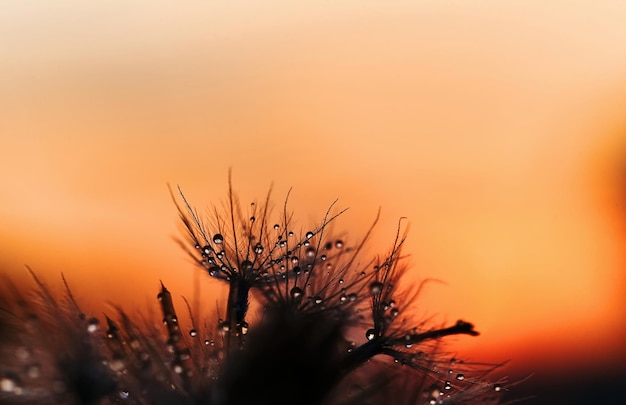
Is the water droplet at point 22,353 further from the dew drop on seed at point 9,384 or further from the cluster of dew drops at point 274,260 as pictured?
the cluster of dew drops at point 274,260

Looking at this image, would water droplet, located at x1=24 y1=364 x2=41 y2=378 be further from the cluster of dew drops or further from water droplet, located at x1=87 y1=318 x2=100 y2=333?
the cluster of dew drops

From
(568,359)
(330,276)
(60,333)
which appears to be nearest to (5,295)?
(60,333)

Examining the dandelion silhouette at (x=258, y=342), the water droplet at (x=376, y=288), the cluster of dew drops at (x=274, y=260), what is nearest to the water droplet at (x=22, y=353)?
the dandelion silhouette at (x=258, y=342)

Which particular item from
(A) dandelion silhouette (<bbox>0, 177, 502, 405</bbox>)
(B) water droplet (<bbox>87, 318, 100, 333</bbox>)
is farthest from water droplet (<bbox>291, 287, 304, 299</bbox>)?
(B) water droplet (<bbox>87, 318, 100, 333</bbox>)

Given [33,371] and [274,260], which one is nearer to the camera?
[33,371]

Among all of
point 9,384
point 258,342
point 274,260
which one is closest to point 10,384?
point 9,384

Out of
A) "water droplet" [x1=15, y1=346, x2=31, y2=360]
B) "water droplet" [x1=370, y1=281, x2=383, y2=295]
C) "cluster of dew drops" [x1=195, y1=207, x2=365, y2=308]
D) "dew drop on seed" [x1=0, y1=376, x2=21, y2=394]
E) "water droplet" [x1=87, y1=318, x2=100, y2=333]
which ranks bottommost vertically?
"dew drop on seed" [x1=0, y1=376, x2=21, y2=394]

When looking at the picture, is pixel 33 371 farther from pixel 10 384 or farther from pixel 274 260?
pixel 274 260
